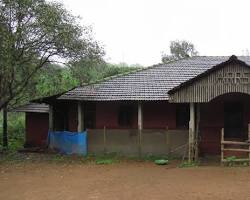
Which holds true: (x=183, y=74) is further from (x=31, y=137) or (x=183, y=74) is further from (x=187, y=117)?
(x=31, y=137)

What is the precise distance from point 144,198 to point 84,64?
36.8 feet

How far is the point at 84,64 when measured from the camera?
75.2ft

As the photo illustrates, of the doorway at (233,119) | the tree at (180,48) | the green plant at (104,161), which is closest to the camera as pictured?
the green plant at (104,161)

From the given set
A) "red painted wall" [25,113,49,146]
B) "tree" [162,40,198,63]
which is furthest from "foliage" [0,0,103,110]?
"tree" [162,40,198,63]

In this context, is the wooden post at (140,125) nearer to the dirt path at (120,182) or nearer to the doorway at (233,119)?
the dirt path at (120,182)

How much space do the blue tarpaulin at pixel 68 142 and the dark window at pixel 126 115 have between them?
225cm

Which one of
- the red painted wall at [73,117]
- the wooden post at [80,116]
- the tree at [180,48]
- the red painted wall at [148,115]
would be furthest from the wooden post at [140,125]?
the tree at [180,48]

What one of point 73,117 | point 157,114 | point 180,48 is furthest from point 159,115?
point 180,48

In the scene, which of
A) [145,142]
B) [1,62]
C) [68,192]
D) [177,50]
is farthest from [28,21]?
[177,50]

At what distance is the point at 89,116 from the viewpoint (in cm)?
2548

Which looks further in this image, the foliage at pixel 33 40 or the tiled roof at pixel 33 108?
the tiled roof at pixel 33 108

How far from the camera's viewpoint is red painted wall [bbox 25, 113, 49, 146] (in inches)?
1158

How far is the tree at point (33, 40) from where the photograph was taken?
20.4 m

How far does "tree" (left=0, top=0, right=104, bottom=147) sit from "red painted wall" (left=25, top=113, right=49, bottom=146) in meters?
6.36
